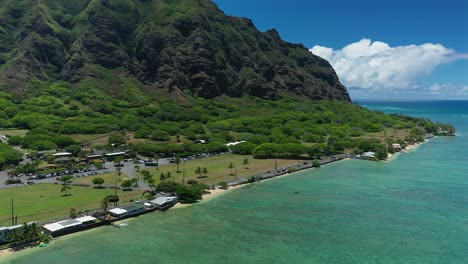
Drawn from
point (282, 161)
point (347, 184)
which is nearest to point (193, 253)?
point (347, 184)

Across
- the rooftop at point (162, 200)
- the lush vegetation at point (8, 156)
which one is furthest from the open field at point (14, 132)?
the rooftop at point (162, 200)

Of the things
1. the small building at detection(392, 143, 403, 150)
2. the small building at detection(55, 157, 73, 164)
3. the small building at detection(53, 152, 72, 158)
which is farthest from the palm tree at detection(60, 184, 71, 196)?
the small building at detection(392, 143, 403, 150)

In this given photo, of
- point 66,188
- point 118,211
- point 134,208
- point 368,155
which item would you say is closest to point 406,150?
point 368,155

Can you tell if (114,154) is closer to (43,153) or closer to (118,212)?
(43,153)

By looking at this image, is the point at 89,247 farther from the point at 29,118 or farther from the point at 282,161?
the point at 29,118

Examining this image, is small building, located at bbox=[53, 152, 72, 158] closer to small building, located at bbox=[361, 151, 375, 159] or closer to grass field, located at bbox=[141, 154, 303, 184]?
grass field, located at bbox=[141, 154, 303, 184]
